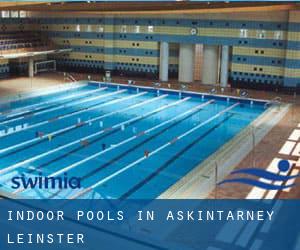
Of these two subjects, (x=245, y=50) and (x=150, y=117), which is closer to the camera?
(x=150, y=117)

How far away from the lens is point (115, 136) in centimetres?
1067

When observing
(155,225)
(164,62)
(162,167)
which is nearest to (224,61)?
(164,62)

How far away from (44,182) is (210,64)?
11203 mm

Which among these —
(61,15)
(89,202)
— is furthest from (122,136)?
A: (61,15)

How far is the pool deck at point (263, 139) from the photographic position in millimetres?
6805

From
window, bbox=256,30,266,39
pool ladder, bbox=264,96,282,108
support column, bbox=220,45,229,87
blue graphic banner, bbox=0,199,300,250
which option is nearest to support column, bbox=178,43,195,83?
support column, bbox=220,45,229,87

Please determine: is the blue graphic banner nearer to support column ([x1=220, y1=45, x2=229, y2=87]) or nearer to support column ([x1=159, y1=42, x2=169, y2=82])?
support column ([x1=220, y1=45, x2=229, y2=87])

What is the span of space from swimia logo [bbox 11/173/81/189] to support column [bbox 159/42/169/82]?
11.0 meters

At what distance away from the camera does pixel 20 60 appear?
18.6m

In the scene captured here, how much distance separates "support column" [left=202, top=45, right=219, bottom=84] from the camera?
1745 cm

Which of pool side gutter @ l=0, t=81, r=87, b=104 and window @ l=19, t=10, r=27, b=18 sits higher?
window @ l=19, t=10, r=27, b=18

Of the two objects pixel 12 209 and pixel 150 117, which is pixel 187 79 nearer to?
pixel 150 117

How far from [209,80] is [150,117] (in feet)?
19.1

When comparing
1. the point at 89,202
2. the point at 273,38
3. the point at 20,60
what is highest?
the point at 273,38
